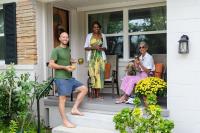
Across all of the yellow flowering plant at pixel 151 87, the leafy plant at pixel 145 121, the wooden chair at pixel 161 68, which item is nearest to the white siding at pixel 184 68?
the yellow flowering plant at pixel 151 87

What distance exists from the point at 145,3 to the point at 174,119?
268cm

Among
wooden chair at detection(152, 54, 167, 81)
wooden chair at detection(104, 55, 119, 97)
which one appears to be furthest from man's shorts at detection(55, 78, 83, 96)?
wooden chair at detection(152, 54, 167, 81)

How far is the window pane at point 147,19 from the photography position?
6.25 meters

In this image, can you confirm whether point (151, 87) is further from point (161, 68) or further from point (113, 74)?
point (113, 74)

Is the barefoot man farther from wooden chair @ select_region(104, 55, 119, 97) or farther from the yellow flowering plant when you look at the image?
wooden chair @ select_region(104, 55, 119, 97)

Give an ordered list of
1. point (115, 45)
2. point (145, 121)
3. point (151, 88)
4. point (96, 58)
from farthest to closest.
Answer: point (115, 45)
point (96, 58)
point (151, 88)
point (145, 121)

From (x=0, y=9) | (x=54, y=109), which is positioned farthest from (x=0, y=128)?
(x=0, y=9)

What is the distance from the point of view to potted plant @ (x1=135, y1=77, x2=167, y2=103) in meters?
4.75

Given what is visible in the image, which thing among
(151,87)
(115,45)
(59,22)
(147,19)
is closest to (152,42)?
(147,19)

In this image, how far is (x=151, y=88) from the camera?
476cm

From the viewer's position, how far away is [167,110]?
4617 mm

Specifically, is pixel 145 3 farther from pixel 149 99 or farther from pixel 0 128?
pixel 0 128

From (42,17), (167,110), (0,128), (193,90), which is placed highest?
(42,17)

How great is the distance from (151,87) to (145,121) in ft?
2.70
